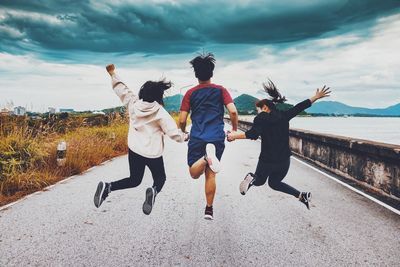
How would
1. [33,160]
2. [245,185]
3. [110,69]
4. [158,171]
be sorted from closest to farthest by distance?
[245,185], [158,171], [110,69], [33,160]

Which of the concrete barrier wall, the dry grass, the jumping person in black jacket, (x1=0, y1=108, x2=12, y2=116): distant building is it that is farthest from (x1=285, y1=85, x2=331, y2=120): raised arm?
(x1=0, y1=108, x2=12, y2=116): distant building

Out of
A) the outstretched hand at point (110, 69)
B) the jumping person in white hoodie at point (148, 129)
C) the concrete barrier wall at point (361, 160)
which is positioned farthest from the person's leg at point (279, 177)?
the concrete barrier wall at point (361, 160)

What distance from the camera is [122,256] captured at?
414cm

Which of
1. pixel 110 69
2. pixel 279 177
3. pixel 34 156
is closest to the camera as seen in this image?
pixel 279 177

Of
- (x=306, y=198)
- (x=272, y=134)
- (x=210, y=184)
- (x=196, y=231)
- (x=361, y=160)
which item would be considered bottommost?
(x=196, y=231)

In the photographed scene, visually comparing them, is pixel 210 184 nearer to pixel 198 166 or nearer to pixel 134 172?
pixel 198 166

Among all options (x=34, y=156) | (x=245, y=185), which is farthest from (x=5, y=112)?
(x=245, y=185)

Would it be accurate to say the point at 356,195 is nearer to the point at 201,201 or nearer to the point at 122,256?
the point at 201,201

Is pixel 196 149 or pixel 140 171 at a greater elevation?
pixel 196 149

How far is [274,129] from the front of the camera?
4.28m

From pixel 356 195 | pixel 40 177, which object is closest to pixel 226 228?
pixel 356 195

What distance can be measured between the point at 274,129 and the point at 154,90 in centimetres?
140

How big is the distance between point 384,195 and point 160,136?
557 centimetres

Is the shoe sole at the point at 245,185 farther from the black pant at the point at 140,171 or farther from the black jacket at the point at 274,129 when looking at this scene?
the black pant at the point at 140,171
